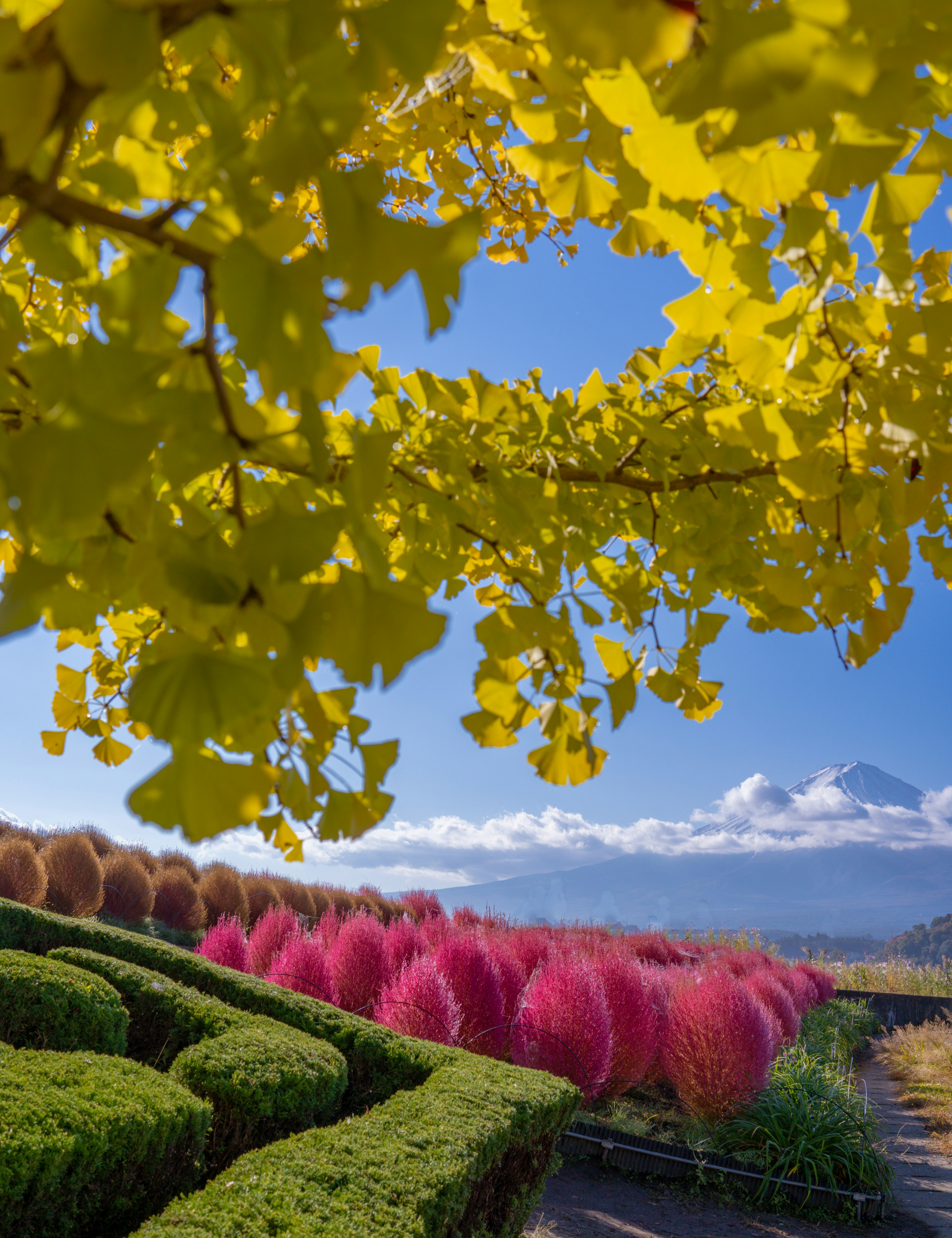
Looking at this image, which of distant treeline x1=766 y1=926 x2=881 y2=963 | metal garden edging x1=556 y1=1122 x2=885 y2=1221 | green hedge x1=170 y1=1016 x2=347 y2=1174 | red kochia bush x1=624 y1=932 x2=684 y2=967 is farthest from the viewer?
distant treeline x1=766 y1=926 x2=881 y2=963

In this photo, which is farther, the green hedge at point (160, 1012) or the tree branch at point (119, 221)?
the green hedge at point (160, 1012)

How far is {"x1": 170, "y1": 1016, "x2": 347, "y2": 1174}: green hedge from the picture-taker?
2.88m

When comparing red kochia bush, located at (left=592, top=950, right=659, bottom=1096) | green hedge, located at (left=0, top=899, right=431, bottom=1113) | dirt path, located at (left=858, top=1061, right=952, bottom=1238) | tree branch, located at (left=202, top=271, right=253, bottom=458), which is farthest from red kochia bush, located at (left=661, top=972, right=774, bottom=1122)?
tree branch, located at (left=202, top=271, right=253, bottom=458)

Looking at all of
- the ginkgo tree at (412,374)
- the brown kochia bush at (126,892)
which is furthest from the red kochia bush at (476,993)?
the brown kochia bush at (126,892)

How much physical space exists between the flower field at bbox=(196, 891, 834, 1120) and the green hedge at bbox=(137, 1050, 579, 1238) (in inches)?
35.4

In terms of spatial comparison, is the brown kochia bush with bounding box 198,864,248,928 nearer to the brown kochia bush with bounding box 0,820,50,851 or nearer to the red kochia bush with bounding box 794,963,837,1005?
the brown kochia bush with bounding box 0,820,50,851

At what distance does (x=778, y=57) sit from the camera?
350mm

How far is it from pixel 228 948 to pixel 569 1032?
9.08ft

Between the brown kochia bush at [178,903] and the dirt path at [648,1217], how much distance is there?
6325 mm

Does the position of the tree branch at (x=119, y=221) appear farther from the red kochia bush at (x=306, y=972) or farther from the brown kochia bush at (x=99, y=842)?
the brown kochia bush at (x=99, y=842)

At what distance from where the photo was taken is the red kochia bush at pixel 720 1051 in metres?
4.68

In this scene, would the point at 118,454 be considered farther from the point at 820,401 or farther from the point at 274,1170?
the point at 274,1170

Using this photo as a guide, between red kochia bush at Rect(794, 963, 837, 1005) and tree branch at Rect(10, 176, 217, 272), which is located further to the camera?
red kochia bush at Rect(794, 963, 837, 1005)

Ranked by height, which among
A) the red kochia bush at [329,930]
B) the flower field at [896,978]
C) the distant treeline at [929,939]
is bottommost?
the distant treeline at [929,939]
